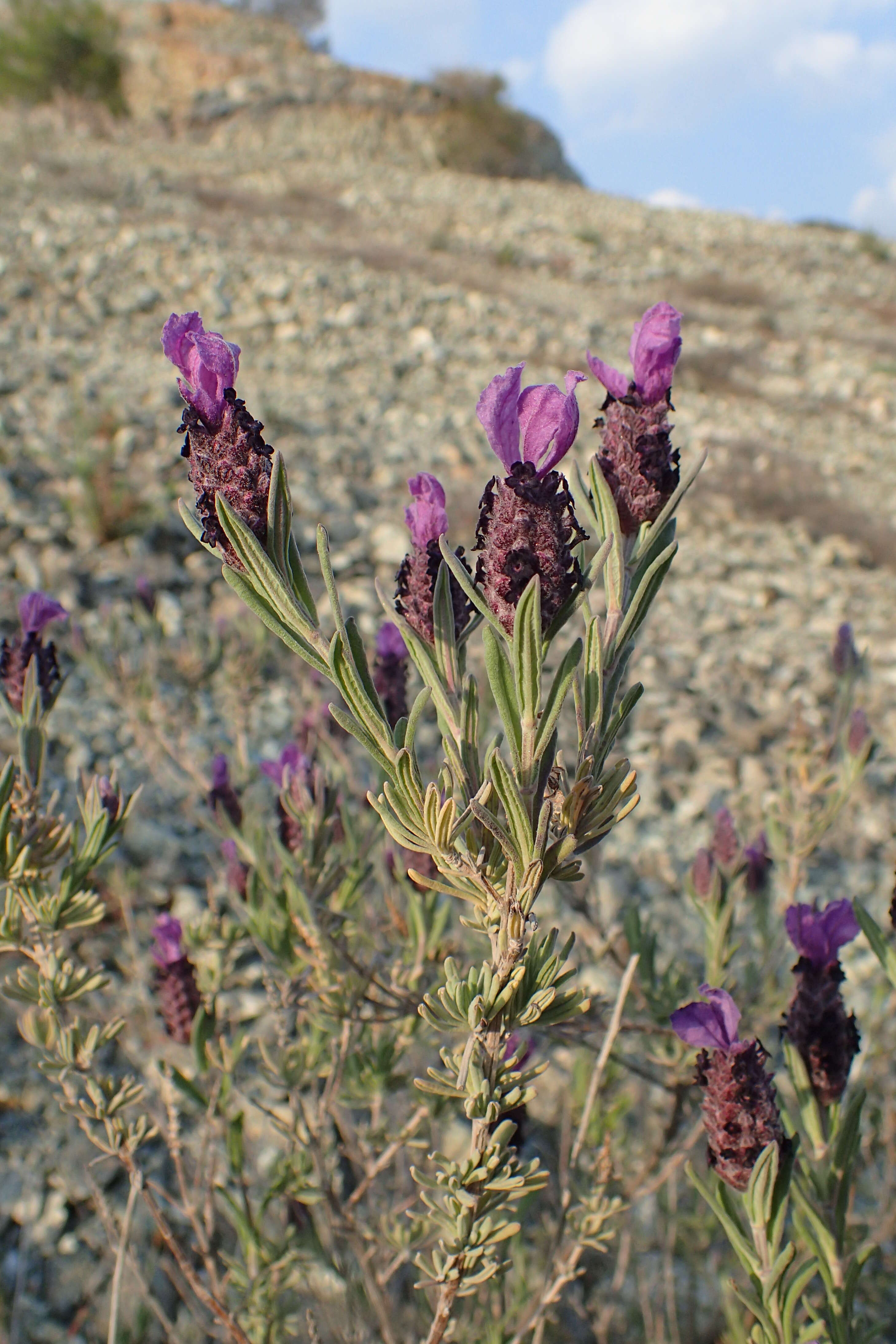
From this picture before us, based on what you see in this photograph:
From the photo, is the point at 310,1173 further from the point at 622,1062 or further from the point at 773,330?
the point at 773,330

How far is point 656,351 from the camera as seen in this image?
71cm

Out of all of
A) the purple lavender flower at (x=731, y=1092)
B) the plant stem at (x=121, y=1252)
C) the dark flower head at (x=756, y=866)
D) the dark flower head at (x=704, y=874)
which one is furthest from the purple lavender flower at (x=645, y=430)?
the dark flower head at (x=756, y=866)

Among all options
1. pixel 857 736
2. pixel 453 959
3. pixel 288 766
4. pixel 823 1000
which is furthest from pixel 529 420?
pixel 857 736

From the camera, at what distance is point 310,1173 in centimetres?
167

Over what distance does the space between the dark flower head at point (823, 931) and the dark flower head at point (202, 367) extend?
0.80m

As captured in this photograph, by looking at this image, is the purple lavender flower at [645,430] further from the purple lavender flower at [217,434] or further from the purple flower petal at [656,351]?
the purple lavender flower at [217,434]

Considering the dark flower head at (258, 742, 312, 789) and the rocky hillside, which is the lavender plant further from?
the rocky hillside

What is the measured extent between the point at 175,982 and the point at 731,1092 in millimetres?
830

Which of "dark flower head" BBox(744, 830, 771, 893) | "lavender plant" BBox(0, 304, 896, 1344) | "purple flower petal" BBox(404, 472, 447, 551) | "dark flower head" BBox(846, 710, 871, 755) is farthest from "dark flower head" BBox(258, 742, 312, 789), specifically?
"dark flower head" BBox(846, 710, 871, 755)

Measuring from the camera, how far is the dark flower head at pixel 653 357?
2.32ft

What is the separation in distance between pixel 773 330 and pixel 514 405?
11.4m

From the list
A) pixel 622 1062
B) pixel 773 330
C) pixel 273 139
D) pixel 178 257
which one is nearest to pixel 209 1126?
pixel 622 1062

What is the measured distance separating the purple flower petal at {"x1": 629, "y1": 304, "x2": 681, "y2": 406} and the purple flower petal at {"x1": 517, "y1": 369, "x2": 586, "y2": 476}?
0.09 meters

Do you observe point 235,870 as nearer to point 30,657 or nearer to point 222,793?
point 222,793
